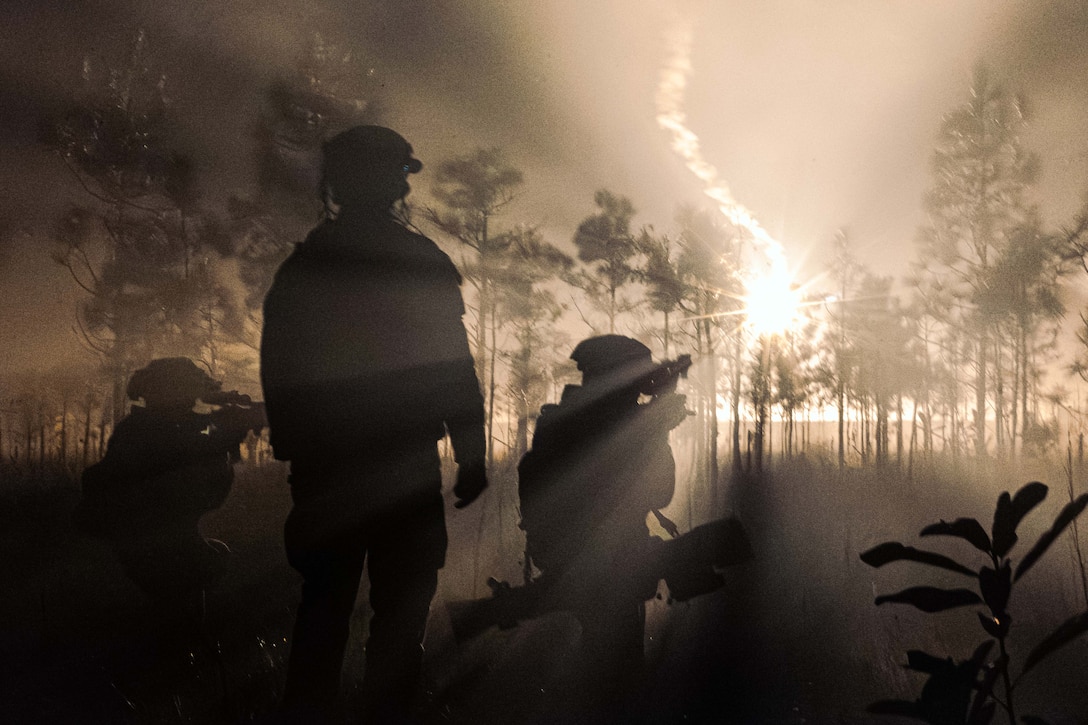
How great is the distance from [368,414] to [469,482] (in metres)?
0.56

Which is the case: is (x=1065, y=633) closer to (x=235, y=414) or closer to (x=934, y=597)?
(x=934, y=597)

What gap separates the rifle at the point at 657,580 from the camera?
103 inches

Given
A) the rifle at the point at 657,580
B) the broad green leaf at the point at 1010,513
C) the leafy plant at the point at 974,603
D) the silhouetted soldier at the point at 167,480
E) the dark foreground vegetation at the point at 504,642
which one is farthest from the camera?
the silhouetted soldier at the point at 167,480

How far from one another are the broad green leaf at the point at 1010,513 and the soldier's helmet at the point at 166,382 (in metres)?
3.71

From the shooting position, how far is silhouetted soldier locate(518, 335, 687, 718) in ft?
9.27

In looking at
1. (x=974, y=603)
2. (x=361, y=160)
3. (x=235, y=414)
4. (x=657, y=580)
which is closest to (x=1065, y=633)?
(x=974, y=603)

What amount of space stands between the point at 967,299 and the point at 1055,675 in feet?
42.9

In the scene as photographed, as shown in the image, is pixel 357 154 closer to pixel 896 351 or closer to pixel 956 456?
pixel 956 456

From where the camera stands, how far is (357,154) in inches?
105

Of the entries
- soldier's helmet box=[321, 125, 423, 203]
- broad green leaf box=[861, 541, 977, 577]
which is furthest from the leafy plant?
soldier's helmet box=[321, 125, 423, 203]

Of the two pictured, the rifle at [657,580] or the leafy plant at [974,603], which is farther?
the rifle at [657,580]

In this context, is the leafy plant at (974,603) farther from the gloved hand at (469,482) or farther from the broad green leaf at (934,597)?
→ the gloved hand at (469,482)

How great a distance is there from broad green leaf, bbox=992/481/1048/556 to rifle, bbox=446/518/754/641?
3.99 ft

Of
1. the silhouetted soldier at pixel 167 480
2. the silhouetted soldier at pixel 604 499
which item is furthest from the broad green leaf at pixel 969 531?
the silhouetted soldier at pixel 167 480
